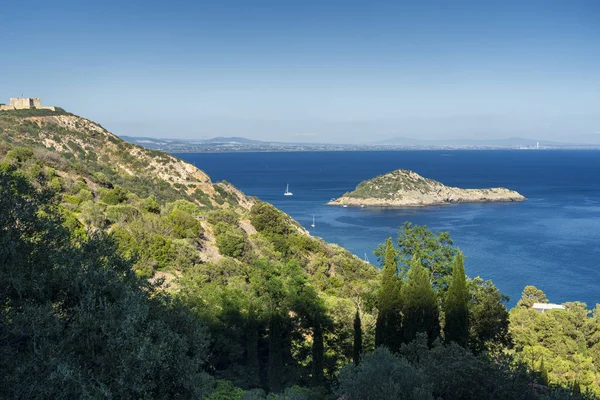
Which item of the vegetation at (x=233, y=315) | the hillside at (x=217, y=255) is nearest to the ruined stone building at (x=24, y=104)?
the hillside at (x=217, y=255)

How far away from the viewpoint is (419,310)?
18547 mm

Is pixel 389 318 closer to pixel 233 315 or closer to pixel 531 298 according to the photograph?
pixel 233 315

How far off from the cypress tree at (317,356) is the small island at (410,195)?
106 metres

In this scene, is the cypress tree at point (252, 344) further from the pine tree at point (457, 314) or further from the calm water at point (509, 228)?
the calm water at point (509, 228)

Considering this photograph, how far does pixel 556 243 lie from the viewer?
251ft

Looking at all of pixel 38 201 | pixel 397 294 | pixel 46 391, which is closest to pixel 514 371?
pixel 397 294

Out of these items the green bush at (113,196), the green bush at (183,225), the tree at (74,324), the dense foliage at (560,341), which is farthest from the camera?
the green bush at (113,196)

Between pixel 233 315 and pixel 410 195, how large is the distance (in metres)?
114

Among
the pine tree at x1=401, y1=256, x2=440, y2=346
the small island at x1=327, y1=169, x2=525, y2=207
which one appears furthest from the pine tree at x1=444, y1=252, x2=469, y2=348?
the small island at x1=327, y1=169, x2=525, y2=207

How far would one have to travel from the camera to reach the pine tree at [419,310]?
1852cm

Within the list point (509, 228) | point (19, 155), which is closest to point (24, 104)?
point (19, 155)

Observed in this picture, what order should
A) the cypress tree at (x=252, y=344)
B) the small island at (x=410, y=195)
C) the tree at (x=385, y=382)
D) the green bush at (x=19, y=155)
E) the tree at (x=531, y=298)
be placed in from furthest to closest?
the small island at (x=410, y=195)
the tree at (x=531, y=298)
the green bush at (x=19, y=155)
the cypress tree at (x=252, y=344)
the tree at (x=385, y=382)

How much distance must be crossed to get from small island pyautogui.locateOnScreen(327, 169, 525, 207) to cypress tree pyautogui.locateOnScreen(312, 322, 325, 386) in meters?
106

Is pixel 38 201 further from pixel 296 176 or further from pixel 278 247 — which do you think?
pixel 296 176
